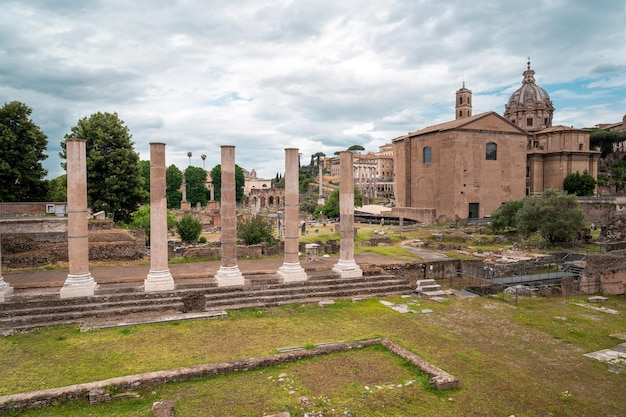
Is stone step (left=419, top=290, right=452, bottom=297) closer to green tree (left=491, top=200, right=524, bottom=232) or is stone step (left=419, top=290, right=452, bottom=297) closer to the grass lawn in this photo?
the grass lawn

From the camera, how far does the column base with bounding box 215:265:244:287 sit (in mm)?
14742

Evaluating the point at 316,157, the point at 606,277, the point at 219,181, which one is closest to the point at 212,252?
the point at 606,277

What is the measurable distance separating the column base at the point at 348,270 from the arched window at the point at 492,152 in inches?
1350

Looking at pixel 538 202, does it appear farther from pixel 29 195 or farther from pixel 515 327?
pixel 29 195

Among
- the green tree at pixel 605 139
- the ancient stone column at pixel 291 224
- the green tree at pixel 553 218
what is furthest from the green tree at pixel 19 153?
the green tree at pixel 605 139

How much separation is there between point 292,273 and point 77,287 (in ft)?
23.7

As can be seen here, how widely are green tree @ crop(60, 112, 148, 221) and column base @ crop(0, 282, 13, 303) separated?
1263cm

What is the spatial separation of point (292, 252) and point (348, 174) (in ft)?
13.1

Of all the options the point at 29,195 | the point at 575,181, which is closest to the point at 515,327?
the point at 29,195

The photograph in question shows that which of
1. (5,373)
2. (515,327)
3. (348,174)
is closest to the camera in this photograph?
(5,373)

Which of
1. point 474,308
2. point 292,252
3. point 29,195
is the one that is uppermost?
point 29,195

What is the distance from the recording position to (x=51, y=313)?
480 inches

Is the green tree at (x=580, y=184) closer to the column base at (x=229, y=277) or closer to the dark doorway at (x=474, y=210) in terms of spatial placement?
the dark doorway at (x=474, y=210)

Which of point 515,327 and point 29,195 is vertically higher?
point 29,195
